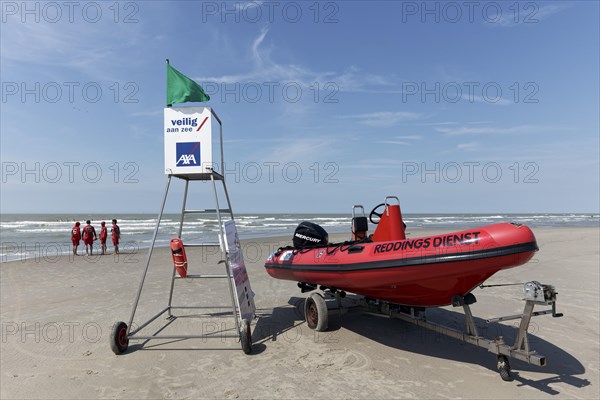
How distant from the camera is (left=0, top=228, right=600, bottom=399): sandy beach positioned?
3.91m

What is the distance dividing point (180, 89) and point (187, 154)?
3.43 feet

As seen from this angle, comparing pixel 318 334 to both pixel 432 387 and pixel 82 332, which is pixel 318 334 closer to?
pixel 432 387

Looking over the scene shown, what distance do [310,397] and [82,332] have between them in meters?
4.32

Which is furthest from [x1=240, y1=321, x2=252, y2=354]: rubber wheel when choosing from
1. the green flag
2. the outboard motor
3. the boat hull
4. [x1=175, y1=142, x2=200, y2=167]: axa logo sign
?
the green flag

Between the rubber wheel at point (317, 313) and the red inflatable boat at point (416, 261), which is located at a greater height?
the red inflatable boat at point (416, 261)

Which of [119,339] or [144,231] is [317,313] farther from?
[144,231]

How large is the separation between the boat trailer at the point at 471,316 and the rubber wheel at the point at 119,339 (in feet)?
9.29

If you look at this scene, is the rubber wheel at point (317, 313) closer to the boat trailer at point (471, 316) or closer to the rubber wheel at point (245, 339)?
the boat trailer at point (471, 316)

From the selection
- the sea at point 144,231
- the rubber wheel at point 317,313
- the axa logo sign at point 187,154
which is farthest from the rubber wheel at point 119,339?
the sea at point 144,231

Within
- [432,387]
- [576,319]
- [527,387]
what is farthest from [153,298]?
[576,319]

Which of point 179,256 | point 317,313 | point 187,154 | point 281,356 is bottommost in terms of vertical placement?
point 281,356

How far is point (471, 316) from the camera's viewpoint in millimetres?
4285

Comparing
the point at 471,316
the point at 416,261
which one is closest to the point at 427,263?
the point at 416,261

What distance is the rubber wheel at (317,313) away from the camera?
5633 millimetres
